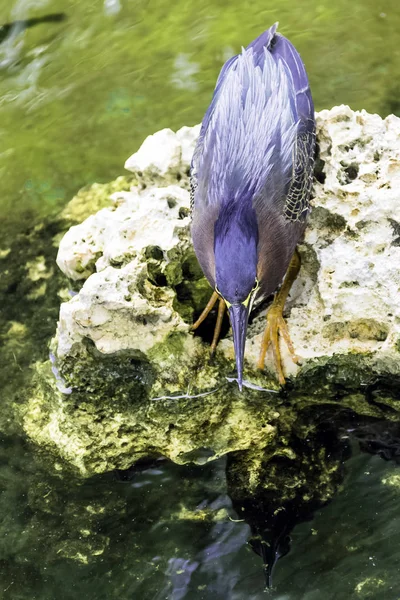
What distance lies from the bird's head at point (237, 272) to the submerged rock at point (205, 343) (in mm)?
445

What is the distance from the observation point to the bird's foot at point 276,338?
11.0ft

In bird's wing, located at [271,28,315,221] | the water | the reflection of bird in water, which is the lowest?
the water

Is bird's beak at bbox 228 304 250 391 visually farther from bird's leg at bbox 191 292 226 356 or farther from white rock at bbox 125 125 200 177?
white rock at bbox 125 125 200 177

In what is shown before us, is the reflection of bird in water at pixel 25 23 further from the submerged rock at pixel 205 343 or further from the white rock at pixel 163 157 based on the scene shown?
the submerged rock at pixel 205 343

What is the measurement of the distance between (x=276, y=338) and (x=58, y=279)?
64.1 inches

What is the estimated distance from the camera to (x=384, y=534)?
307 centimetres

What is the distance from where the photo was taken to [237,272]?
2.89 meters

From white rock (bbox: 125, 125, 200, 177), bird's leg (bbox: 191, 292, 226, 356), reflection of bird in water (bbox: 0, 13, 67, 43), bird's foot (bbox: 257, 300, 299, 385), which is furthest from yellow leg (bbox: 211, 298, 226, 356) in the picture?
reflection of bird in water (bbox: 0, 13, 67, 43)

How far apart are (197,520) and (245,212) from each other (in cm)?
147

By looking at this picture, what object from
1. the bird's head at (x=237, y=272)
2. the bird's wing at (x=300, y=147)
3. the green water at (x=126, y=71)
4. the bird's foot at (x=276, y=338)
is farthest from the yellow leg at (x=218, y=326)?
the green water at (x=126, y=71)

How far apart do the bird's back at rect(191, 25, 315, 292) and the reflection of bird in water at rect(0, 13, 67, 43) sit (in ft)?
10.2

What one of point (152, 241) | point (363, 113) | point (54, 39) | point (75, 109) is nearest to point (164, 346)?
point (152, 241)

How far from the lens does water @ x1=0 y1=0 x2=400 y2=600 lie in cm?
308

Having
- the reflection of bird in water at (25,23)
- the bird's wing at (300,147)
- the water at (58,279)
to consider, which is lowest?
the water at (58,279)
